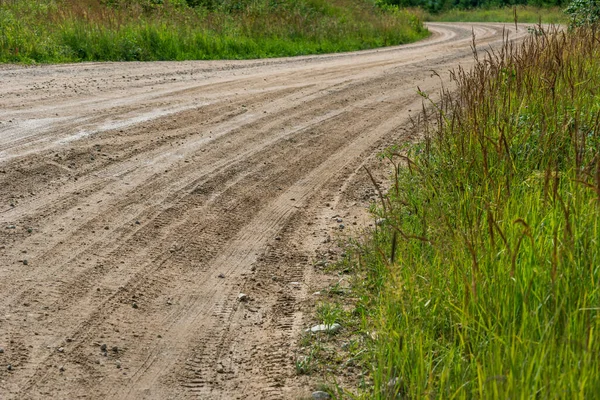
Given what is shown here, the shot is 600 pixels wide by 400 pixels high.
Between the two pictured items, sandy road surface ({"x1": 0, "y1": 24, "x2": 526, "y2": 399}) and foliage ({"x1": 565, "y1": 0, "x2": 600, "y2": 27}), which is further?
foliage ({"x1": 565, "y1": 0, "x2": 600, "y2": 27})

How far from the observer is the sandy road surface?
14.9 feet

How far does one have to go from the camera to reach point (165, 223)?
672 cm

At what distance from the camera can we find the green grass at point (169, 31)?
15797mm

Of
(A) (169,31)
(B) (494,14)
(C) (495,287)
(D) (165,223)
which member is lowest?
(B) (494,14)

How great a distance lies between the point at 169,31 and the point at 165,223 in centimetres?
1219

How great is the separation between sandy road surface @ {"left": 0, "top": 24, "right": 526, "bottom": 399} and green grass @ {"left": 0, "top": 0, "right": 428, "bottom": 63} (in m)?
2.96

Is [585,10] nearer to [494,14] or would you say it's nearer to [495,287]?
[495,287]

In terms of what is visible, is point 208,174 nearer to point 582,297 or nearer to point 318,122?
point 318,122

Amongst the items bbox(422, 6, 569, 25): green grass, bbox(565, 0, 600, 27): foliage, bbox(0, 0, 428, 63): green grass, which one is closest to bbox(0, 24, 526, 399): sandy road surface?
bbox(0, 0, 428, 63): green grass

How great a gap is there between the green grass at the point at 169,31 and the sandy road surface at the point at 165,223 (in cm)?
296

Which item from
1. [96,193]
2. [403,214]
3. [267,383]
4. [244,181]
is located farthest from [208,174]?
[267,383]

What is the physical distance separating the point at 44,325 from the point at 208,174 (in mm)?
3399

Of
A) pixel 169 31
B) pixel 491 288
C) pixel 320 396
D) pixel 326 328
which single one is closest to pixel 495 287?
pixel 491 288

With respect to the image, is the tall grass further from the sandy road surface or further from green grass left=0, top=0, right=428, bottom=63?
green grass left=0, top=0, right=428, bottom=63
